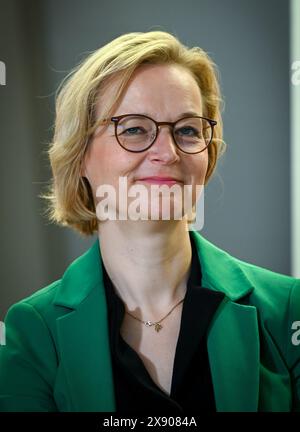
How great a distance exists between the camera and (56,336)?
1.06 metres

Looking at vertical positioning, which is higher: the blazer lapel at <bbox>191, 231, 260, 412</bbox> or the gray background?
the gray background

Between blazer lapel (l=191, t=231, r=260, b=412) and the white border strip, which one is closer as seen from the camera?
blazer lapel (l=191, t=231, r=260, b=412)

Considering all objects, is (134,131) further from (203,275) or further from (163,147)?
(203,275)

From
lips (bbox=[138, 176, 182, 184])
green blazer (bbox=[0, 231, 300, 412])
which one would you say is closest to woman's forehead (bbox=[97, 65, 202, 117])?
lips (bbox=[138, 176, 182, 184])

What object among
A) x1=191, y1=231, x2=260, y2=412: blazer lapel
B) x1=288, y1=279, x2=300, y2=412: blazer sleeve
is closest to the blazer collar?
x1=191, y1=231, x2=260, y2=412: blazer lapel

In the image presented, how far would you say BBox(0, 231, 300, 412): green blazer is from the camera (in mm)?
1028

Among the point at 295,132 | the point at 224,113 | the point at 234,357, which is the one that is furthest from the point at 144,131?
the point at 234,357

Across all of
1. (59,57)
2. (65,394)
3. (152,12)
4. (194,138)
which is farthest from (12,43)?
(65,394)

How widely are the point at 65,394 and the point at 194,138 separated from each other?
0.56m

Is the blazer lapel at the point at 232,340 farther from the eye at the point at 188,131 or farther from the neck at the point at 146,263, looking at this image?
the eye at the point at 188,131

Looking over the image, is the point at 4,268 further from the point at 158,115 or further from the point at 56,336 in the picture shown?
the point at 158,115

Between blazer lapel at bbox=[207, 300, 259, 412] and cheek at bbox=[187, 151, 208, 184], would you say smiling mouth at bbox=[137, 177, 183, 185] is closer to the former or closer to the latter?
cheek at bbox=[187, 151, 208, 184]

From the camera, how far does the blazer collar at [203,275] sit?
3.59ft

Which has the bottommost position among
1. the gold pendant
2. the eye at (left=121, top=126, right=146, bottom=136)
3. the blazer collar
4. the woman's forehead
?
the gold pendant
